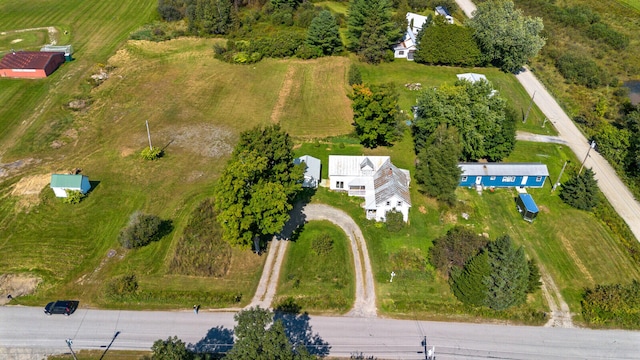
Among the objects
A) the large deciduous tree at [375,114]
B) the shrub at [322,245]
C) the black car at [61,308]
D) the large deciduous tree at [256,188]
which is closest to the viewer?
the black car at [61,308]

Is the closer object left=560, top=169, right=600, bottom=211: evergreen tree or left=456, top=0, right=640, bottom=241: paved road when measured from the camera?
left=560, top=169, right=600, bottom=211: evergreen tree

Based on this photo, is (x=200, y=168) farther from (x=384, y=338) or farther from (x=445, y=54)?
(x=445, y=54)

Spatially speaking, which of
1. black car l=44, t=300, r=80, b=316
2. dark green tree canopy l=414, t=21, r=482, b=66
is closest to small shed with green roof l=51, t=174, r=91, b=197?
black car l=44, t=300, r=80, b=316

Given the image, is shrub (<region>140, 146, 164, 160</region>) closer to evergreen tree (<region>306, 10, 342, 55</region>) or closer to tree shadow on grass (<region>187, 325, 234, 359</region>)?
tree shadow on grass (<region>187, 325, 234, 359</region>)

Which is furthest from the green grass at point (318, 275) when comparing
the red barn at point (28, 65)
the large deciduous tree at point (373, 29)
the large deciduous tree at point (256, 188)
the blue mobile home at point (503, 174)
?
the red barn at point (28, 65)

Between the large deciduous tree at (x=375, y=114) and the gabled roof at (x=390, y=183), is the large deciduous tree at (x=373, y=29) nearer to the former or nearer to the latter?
the large deciduous tree at (x=375, y=114)

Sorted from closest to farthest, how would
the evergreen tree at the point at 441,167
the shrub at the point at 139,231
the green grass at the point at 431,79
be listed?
the shrub at the point at 139,231
the evergreen tree at the point at 441,167
the green grass at the point at 431,79

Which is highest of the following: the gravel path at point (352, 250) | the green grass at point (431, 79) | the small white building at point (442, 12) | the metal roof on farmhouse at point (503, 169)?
the small white building at point (442, 12)
